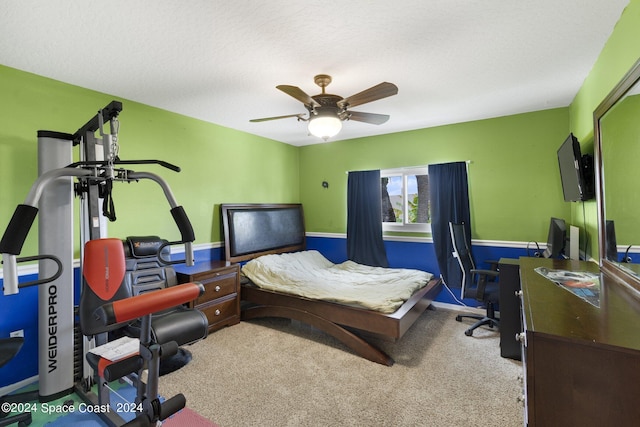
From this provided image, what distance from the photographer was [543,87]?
9.18 ft

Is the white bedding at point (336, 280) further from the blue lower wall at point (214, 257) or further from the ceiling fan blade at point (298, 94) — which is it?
the ceiling fan blade at point (298, 94)

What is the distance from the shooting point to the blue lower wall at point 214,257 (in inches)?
90.2

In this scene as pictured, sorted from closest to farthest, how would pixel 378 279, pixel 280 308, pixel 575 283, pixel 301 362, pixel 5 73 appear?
pixel 575 283 < pixel 5 73 < pixel 301 362 < pixel 280 308 < pixel 378 279

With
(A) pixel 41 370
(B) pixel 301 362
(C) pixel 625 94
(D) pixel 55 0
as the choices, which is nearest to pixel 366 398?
(B) pixel 301 362

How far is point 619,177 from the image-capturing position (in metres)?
1.78

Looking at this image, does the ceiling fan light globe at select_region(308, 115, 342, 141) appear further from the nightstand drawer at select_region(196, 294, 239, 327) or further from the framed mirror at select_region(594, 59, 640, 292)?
the nightstand drawer at select_region(196, 294, 239, 327)

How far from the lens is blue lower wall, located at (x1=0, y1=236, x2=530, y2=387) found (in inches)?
90.2

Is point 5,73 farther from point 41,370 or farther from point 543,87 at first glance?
point 543,87

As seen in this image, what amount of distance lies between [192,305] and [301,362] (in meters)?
1.24

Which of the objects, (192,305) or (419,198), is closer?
(192,305)

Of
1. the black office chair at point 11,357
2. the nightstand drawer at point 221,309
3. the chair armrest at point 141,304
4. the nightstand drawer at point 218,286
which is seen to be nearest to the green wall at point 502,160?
the nightstand drawer at point 218,286

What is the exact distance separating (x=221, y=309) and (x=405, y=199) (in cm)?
285

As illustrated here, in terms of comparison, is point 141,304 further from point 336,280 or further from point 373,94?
point 336,280

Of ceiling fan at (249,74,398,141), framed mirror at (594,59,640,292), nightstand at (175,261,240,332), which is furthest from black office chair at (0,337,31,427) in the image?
framed mirror at (594,59,640,292)
